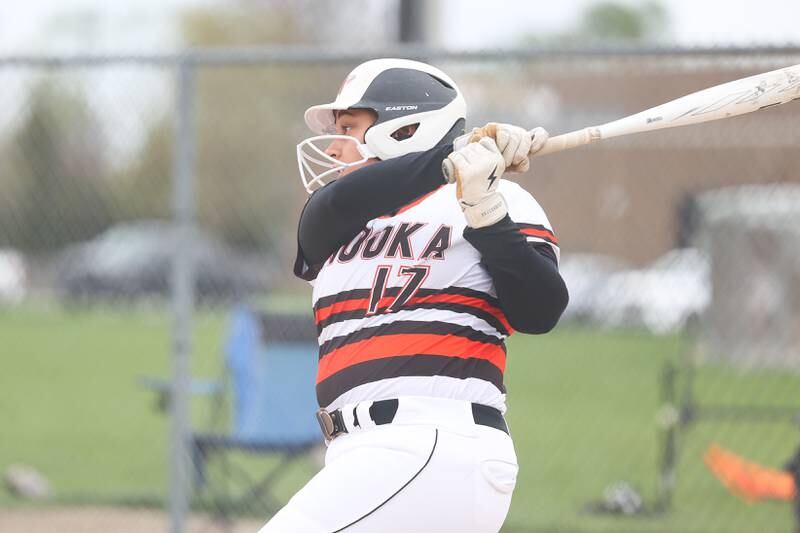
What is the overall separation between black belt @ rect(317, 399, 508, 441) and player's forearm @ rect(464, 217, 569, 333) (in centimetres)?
21

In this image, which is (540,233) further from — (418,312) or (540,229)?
(418,312)

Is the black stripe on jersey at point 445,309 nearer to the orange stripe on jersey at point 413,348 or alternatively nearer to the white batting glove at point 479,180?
the orange stripe on jersey at point 413,348

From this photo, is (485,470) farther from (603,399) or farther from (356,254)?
(603,399)

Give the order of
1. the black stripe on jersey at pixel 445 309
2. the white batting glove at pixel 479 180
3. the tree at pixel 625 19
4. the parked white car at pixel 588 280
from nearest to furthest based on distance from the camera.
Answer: the white batting glove at pixel 479 180, the black stripe on jersey at pixel 445 309, the parked white car at pixel 588 280, the tree at pixel 625 19

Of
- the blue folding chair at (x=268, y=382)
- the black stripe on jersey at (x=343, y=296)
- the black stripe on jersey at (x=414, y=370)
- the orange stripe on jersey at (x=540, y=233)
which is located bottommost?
the black stripe on jersey at (x=414, y=370)

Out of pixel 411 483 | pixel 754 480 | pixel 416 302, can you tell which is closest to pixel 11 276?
pixel 754 480

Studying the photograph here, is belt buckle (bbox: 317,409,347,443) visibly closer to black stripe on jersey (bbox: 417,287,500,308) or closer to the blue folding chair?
black stripe on jersey (bbox: 417,287,500,308)

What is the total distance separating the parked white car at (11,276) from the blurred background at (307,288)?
0.03 meters

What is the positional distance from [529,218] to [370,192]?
0.40 m

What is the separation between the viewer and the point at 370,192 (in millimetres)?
2520

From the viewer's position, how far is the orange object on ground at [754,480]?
18.9ft

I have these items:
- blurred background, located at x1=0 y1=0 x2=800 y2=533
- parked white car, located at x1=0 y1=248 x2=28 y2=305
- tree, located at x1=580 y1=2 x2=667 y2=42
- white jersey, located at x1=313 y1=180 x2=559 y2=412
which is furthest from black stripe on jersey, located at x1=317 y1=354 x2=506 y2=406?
tree, located at x1=580 y1=2 x2=667 y2=42

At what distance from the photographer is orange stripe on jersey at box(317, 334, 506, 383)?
2574 millimetres

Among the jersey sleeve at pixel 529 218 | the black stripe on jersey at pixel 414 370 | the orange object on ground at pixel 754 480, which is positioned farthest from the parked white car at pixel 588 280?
the black stripe on jersey at pixel 414 370
